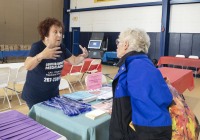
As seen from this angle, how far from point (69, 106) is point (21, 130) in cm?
47

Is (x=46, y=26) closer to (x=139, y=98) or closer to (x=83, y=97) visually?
(x=83, y=97)

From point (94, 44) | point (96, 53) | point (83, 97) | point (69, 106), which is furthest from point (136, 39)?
point (94, 44)

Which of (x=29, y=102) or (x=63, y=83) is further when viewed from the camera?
(x=63, y=83)

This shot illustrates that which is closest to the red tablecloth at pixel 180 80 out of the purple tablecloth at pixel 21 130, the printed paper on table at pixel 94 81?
the printed paper on table at pixel 94 81

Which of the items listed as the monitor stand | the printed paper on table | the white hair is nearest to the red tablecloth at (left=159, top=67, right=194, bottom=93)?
the printed paper on table

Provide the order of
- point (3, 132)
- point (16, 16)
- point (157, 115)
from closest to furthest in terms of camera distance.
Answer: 1. point (157, 115)
2. point (3, 132)
3. point (16, 16)

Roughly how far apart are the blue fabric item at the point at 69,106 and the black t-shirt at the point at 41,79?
125 millimetres

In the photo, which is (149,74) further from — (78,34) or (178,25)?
(78,34)

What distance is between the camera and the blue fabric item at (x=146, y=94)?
121cm

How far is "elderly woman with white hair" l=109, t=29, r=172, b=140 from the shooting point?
1.21 metres

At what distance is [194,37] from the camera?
27.5ft

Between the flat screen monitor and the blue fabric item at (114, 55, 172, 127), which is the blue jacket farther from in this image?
the flat screen monitor

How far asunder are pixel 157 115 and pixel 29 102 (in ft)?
4.38

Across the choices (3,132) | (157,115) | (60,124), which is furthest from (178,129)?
(3,132)
